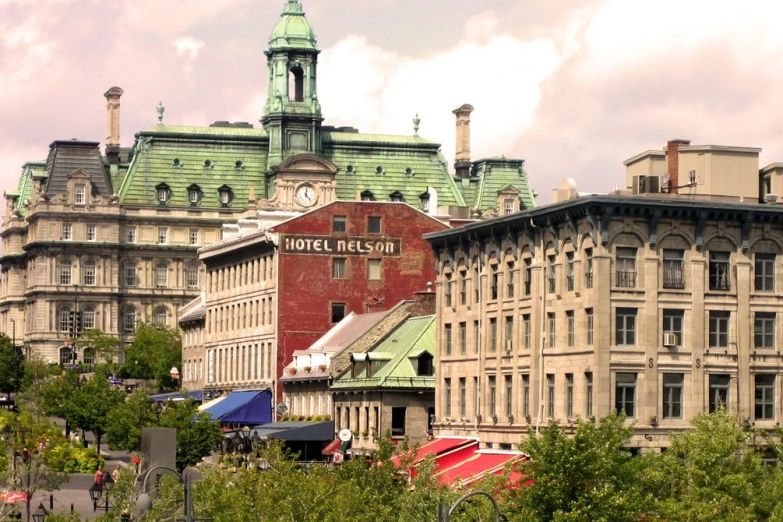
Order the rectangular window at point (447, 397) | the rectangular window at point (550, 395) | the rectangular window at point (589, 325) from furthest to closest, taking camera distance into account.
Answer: the rectangular window at point (447, 397) → the rectangular window at point (550, 395) → the rectangular window at point (589, 325)

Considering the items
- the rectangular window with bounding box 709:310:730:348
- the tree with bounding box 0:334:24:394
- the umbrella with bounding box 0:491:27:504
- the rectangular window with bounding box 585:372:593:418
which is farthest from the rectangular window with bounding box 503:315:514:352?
the tree with bounding box 0:334:24:394

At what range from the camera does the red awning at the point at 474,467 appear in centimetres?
8734

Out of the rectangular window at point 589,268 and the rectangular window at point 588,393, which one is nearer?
the rectangular window at point 588,393

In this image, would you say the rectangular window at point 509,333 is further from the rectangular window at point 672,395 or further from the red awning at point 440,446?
the rectangular window at point 672,395

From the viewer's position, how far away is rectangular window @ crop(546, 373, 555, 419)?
290 feet

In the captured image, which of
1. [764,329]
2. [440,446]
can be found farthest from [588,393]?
[440,446]

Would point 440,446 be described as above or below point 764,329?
below

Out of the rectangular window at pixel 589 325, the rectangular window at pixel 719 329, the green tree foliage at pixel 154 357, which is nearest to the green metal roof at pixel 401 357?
the rectangular window at pixel 589 325

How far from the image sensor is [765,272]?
87.6 meters

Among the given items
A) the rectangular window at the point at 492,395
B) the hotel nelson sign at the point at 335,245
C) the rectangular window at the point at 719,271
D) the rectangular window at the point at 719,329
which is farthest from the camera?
the hotel nelson sign at the point at 335,245

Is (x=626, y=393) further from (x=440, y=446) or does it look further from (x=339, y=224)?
(x=339, y=224)

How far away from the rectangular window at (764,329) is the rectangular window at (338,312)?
154ft

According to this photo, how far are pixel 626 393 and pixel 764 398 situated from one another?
581cm

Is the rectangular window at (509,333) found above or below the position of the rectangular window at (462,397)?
above
